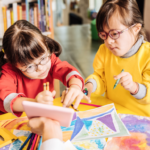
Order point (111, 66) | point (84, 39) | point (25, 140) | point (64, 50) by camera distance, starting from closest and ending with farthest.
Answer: point (25, 140) → point (111, 66) → point (64, 50) → point (84, 39)

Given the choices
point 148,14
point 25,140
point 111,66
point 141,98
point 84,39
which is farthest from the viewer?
point 84,39

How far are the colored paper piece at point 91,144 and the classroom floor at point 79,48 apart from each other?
1.58m

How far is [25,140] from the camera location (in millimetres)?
687

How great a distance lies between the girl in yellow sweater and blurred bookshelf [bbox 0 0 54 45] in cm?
101

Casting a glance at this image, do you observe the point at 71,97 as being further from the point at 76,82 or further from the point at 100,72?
the point at 100,72

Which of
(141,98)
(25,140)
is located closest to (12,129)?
(25,140)

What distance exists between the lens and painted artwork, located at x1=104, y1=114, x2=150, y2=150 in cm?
65

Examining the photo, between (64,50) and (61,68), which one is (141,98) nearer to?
(61,68)

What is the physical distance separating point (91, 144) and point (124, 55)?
1.54 ft

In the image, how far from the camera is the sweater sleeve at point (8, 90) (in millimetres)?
778

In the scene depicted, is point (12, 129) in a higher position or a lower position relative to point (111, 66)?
lower

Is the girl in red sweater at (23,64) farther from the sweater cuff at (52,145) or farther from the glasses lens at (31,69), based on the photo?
the sweater cuff at (52,145)

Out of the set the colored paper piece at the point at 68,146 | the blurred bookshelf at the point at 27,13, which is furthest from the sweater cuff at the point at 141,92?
the blurred bookshelf at the point at 27,13

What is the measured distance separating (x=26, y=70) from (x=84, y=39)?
282 centimetres
